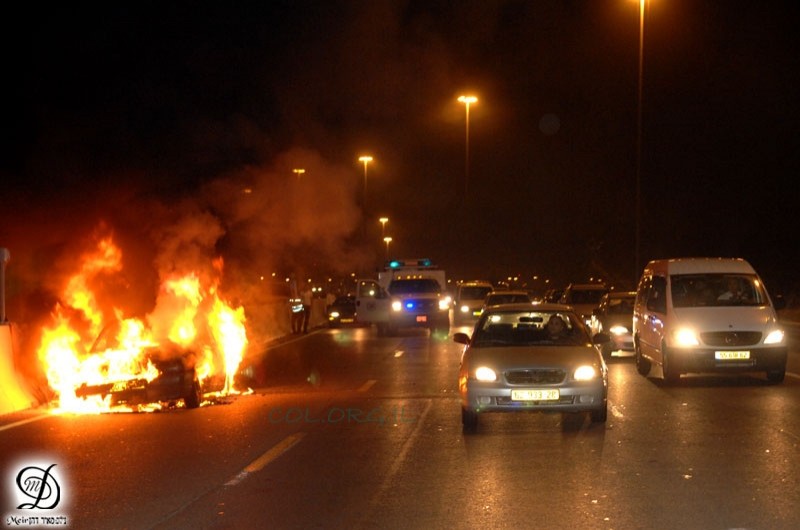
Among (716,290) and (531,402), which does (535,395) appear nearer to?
(531,402)

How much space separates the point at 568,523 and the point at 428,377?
11318 mm

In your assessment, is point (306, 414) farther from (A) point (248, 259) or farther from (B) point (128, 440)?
(A) point (248, 259)

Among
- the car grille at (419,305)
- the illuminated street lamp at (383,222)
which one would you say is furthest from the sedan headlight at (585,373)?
the illuminated street lamp at (383,222)

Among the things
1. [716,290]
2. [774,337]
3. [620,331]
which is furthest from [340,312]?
[774,337]

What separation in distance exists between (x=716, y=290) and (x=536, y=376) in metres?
7.08

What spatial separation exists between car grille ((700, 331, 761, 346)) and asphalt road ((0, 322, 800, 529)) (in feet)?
2.29

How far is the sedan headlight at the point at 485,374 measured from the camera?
11.4 metres

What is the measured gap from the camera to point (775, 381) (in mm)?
16406

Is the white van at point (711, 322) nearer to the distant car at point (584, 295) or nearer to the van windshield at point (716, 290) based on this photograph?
the van windshield at point (716, 290)

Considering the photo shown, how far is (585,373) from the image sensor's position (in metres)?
11.4

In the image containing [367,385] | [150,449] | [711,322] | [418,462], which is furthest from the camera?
[367,385]

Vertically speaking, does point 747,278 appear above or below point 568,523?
above

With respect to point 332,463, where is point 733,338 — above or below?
above

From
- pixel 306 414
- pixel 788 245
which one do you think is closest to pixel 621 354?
pixel 306 414
